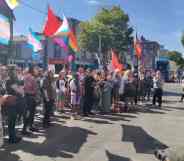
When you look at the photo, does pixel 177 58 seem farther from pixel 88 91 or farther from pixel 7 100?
pixel 7 100

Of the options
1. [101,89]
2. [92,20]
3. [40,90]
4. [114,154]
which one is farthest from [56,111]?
[92,20]

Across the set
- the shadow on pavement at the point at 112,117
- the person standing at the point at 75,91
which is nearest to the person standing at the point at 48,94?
the person standing at the point at 75,91

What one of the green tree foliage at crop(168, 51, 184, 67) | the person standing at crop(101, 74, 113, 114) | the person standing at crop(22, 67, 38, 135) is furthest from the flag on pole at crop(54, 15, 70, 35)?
the green tree foliage at crop(168, 51, 184, 67)

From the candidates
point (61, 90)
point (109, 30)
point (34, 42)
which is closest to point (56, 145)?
point (61, 90)

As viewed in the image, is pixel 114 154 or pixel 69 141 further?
pixel 69 141

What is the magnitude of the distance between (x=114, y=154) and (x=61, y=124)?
3933 millimetres

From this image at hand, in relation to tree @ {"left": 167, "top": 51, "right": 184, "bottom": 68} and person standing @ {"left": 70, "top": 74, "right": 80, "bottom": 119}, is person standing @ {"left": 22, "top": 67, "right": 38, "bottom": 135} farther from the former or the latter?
tree @ {"left": 167, "top": 51, "right": 184, "bottom": 68}

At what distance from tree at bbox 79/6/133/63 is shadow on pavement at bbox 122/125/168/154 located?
33348 millimetres

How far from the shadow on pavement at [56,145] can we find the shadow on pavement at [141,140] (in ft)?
3.37

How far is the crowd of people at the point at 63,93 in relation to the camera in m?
9.00

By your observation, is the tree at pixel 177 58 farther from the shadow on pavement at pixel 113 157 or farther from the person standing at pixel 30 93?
the shadow on pavement at pixel 113 157

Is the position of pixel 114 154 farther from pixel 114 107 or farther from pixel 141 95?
pixel 141 95

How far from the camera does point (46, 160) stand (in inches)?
300

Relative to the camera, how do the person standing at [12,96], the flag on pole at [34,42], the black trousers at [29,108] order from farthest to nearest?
the flag on pole at [34,42]
the black trousers at [29,108]
the person standing at [12,96]
